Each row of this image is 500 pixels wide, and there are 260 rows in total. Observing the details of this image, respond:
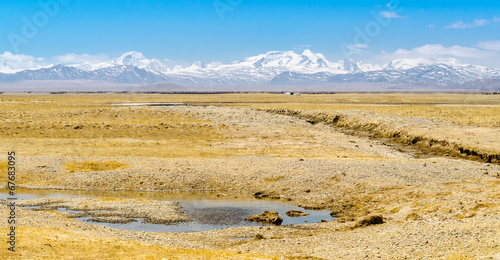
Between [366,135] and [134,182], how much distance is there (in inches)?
1388

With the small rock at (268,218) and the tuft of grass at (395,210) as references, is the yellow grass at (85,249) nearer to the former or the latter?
the small rock at (268,218)

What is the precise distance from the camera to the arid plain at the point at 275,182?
17312 millimetres

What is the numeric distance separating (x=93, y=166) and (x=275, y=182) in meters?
13.9

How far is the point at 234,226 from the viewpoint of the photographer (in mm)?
22594

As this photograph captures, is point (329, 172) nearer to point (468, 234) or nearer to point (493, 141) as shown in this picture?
point (468, 234)

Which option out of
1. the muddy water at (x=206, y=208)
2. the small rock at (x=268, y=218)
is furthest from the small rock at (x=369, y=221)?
the small rock at (x=268, y=218)

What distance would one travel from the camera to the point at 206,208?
26141 mm

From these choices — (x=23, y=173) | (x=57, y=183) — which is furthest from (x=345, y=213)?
(x=23, y=173)

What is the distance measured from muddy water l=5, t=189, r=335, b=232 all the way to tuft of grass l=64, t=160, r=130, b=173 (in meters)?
4.85

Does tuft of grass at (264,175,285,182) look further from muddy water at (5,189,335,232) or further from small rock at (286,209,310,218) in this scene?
small rock at (286,209,310,218)

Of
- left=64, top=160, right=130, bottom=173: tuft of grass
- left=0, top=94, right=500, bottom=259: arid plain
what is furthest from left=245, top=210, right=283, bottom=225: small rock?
left=64, top=160, right=130, bottom=173: tuft of grass

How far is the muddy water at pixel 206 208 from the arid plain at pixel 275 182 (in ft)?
2.62

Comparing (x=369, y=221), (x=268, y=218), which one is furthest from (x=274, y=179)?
(x=369, y=221)

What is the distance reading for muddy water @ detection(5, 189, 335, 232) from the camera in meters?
22.5
